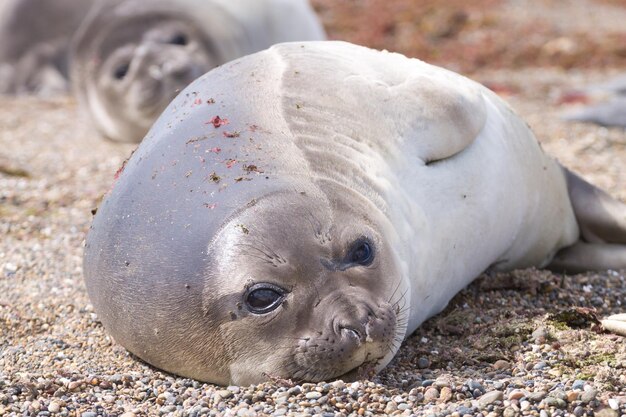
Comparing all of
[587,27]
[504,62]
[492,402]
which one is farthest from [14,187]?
[587,27]

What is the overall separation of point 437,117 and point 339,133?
46 cm

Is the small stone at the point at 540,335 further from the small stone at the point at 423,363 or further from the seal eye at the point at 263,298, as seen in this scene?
the seal eye at the point at 263,298

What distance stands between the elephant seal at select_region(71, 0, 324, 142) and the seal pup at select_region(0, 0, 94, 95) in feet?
6.89

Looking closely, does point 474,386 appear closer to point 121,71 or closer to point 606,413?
point 606,413

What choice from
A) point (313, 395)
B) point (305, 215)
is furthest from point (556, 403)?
point (305, 215)

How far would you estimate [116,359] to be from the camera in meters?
3.96

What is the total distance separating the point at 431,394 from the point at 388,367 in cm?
35

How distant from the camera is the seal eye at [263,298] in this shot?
337cm

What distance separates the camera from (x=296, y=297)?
339 centimetres

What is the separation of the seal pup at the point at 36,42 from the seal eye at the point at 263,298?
8.60m

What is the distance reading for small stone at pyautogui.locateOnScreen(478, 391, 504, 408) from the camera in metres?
3.30

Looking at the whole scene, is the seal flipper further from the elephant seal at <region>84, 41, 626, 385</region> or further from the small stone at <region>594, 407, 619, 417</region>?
the small stone at <region>594, 407, 619, 417</region>

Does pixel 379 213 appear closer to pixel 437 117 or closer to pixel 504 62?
pixel 437 117

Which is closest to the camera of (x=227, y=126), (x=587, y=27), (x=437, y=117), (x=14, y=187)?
(x=227, y=126)
